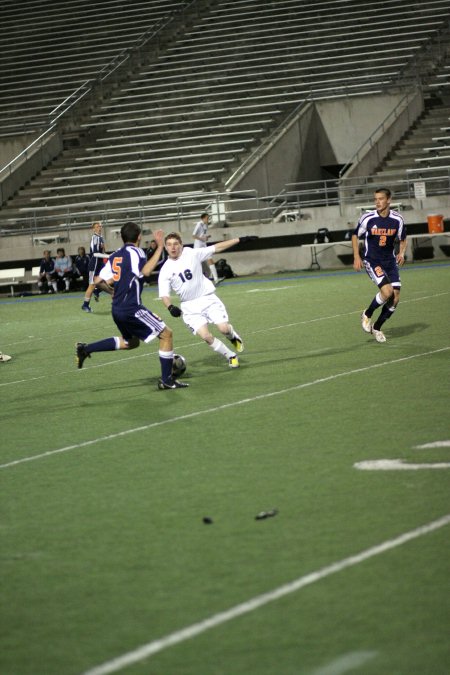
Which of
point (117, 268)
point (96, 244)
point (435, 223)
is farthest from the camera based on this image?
point (435, 223)

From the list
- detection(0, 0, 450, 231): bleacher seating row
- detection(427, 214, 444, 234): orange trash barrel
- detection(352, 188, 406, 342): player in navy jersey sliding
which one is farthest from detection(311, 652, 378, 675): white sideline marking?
detection(0, 0, 450, 231): bleacher seating row

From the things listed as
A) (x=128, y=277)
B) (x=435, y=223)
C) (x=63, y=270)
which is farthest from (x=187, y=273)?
(x=63, y=270)

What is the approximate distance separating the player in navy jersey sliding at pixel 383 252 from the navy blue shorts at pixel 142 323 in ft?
11.8

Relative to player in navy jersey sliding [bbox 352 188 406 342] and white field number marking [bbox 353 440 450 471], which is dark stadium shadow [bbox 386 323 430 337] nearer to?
player in navy jersey sliding [bbox 352 188 406 342]

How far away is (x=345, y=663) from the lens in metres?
4.04

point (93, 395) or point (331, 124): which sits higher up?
point (331, 124)

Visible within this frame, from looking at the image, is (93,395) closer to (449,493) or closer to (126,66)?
(449,493)

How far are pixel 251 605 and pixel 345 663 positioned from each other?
78cm

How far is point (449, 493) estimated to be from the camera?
20.8 feet

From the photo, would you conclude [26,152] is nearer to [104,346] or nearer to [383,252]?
[383,252]

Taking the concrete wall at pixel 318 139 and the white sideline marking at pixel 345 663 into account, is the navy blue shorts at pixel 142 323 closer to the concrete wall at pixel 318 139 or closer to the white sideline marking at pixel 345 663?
the white sideline marking at pixel 345 663

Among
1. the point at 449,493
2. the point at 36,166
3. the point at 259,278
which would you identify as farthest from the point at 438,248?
the point at 449,493

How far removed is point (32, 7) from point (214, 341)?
1586 inches

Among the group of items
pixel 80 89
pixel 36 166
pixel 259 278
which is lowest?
pixel 259 278
